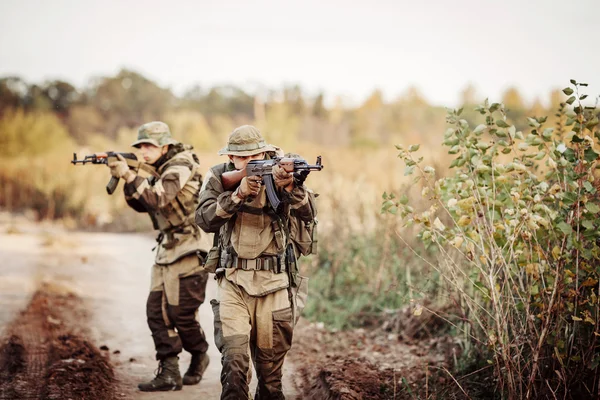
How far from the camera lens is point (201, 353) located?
5.58 metres

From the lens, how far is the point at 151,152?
5.63m

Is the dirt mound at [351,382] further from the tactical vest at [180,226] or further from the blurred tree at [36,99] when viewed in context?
the blurred tree at [36,99]

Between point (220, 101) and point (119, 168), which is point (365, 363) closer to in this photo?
point (119, 168)

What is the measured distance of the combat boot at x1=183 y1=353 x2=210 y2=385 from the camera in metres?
5.57

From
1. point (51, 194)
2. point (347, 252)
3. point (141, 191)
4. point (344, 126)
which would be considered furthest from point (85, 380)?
point (344, 126)

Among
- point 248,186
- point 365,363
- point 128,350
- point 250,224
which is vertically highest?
point 248,186

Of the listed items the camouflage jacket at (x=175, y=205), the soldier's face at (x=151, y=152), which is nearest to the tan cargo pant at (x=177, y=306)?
the camouflage jacket at (x=175, y=205)

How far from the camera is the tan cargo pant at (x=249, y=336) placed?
400 cm

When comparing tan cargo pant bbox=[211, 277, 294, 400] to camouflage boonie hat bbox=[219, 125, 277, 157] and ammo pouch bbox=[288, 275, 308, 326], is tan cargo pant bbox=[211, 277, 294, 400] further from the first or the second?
camouflage boonie hat bbox=[219, 125, 277, 157]

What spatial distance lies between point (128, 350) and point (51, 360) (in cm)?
97

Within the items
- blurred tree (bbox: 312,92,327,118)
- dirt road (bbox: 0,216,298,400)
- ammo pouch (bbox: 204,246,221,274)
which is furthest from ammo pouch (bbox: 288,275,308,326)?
blurred tree (bbox: 312,92,327,118)

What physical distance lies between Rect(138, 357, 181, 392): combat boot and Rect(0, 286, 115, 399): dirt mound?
0.31m

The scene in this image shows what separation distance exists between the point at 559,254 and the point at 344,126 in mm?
49279

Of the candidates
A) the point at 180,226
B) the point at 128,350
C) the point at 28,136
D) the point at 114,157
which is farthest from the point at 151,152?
the point at 28,136
